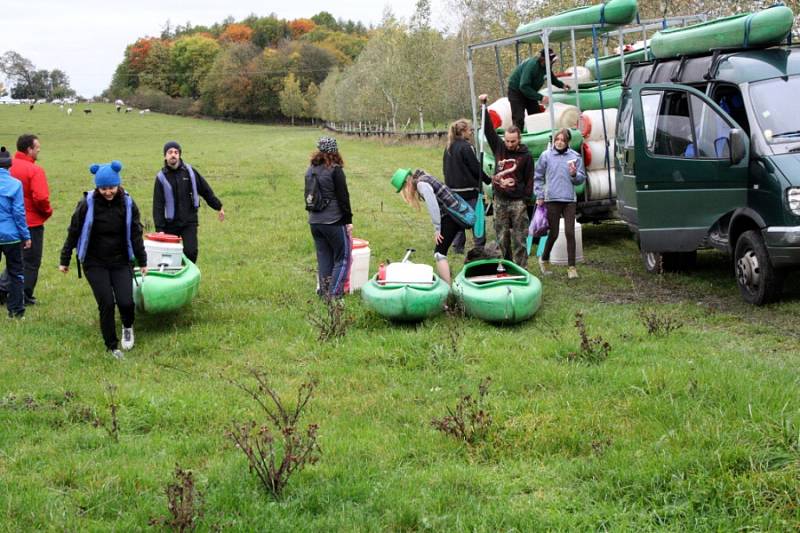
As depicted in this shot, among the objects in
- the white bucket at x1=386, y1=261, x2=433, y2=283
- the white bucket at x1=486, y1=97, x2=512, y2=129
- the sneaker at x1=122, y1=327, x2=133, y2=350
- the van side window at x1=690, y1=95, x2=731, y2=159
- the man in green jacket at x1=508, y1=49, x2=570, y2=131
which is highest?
the man in green jacket at x1=508, y1=49, x2=570, y2=131

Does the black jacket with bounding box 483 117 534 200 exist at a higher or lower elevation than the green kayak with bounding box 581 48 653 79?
lower

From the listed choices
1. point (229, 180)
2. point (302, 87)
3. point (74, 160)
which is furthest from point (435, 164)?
point (302, 87)

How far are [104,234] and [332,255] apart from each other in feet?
9.54

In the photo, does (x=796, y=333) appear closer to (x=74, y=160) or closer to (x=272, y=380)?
(x=272, y=380)

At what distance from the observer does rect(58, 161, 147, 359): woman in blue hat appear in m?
8.41

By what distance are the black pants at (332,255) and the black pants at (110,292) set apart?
2334 mm

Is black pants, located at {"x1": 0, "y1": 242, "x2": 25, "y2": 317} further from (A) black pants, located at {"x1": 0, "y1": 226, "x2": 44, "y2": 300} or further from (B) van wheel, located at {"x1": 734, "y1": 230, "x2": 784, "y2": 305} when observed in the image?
(B) van wheel, located at {"x1": 734, "y1": 230, "x2": 784, "y2": 305}

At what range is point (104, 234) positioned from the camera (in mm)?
8492

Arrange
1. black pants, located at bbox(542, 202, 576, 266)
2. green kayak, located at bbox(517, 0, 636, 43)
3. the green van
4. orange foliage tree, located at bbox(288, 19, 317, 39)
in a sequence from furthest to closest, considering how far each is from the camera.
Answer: orange foliage tree, located at bbox(288, 19, 317, 39), green kayak, located at bbox(517, 0, 636, 43), black pants, located at bbox(542, 202, 576, 266), the green van

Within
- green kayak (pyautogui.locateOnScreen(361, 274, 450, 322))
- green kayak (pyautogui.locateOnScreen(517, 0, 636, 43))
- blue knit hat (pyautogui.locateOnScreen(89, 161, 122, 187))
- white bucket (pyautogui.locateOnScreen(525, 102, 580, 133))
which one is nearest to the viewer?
blue knit hat (pyautogui.locateOnScreen(89, 161, 122, 187))

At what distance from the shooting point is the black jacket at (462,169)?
11.4 m

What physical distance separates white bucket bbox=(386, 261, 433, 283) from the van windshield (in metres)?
3.94

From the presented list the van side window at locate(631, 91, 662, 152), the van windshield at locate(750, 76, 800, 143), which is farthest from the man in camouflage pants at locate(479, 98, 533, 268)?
the van windshield at locate(750, 76, 800, 143)

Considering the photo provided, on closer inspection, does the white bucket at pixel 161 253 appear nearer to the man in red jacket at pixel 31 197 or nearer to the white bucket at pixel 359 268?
the man in red jacket at pixel 31 197
